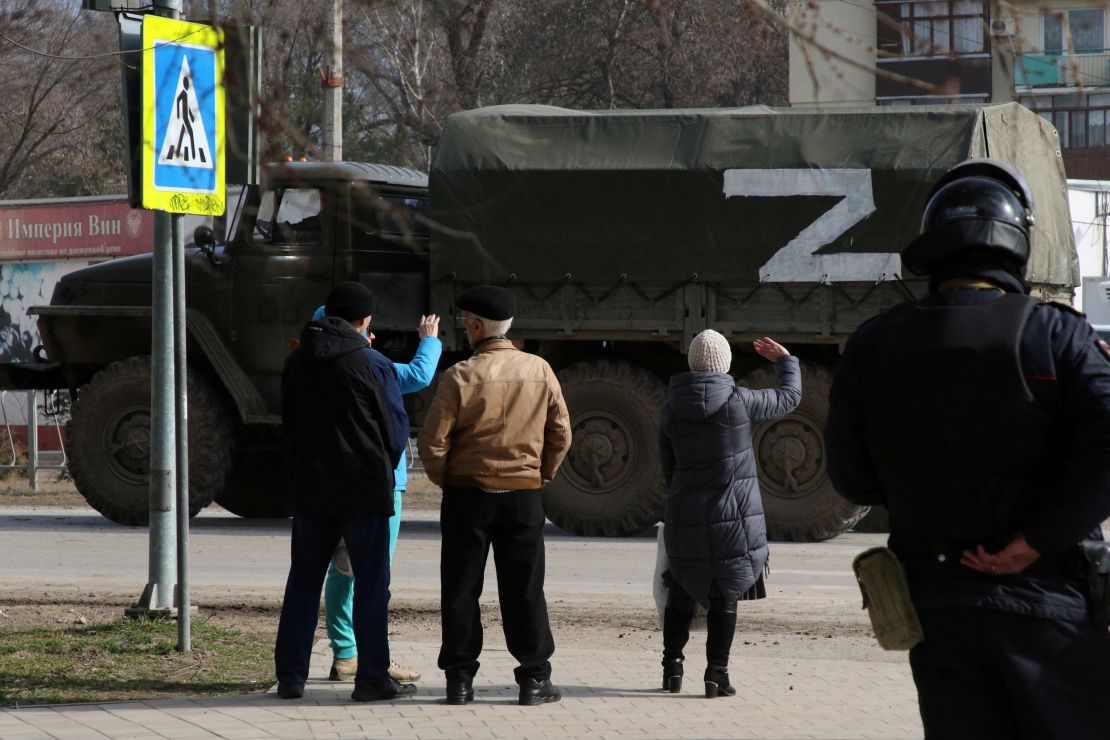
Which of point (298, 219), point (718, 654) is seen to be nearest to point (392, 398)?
point (718, 654)

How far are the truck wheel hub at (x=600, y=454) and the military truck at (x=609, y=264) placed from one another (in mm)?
18

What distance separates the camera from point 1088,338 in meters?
3.49

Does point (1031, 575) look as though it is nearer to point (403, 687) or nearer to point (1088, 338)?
point (1088, 338)

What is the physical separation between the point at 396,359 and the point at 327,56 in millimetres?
9107

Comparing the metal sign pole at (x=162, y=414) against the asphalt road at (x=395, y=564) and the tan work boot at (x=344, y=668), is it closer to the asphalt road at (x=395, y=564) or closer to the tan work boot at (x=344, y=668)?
the tan work boot at (x=344, y=668)

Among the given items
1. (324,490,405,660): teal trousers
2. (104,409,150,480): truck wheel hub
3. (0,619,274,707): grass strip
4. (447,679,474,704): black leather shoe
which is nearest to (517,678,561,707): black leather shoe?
(447,679,474,704): black leather shoe

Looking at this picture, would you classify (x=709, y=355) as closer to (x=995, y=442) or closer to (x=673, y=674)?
(x=673, y=674)

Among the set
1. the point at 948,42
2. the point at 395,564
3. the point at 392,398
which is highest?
the point at 948,42

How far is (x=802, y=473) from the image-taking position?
13422mm

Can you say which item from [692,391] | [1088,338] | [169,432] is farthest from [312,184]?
[1088,338]

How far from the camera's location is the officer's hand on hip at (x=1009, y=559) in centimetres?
343

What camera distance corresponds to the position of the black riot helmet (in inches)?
143

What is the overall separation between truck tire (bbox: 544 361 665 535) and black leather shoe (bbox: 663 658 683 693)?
6608 millimetres

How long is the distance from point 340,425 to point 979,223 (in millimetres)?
3490
